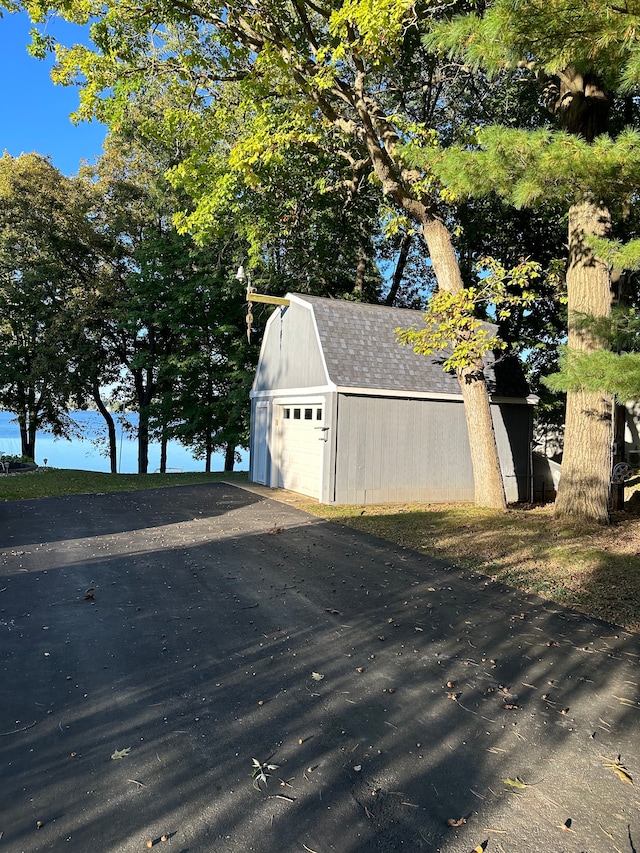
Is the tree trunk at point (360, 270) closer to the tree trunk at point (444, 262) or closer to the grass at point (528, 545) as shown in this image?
the tree trunk at point (444, 262)

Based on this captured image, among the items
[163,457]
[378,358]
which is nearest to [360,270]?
[378,358]

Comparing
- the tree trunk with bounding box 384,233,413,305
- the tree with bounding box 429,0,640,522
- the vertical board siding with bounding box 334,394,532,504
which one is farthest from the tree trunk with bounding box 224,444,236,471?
the tree with bounding box 429,0,640,522

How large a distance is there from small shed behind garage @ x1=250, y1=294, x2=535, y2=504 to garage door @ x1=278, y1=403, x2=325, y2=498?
3 cm

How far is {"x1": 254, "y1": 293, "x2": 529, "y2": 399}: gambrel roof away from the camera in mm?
11859

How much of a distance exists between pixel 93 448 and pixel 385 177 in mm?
22292

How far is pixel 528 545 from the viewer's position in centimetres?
769

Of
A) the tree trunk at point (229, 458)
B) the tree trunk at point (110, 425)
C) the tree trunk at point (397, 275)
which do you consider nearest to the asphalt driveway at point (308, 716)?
the tree trunk at point (397, 275)

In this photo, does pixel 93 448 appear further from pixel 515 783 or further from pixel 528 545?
pixel 515 783

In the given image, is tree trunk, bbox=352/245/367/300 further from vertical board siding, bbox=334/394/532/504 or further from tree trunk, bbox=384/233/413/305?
vertical board siding, bbox=334/394/532/504

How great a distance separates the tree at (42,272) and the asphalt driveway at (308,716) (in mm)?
18167

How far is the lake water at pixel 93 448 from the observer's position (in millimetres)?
26484

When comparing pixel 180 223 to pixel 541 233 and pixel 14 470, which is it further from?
pixel 541 233

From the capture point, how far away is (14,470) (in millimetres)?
18156

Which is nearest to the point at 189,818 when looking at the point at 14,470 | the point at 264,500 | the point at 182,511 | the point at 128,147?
the point at 182,511
